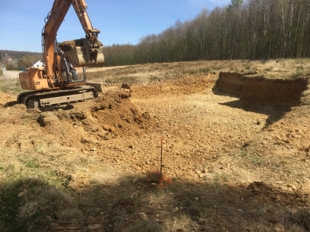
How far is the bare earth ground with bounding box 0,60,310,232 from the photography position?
2.90 metres

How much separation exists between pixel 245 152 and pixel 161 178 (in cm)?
250

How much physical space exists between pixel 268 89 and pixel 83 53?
29.6ft

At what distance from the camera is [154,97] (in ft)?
47.2

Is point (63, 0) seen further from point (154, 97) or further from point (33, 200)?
point (154, 97)

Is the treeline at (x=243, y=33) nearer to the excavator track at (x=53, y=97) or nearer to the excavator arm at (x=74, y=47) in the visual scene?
the excavator arm at (x=74, y=47)

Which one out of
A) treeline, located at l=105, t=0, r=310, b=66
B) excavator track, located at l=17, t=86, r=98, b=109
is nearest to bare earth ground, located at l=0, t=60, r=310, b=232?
excavator track, located at l=17, t=86, r=98, b=109

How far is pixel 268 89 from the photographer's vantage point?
1038 centimetres

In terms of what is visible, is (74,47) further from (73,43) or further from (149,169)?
(149,169)

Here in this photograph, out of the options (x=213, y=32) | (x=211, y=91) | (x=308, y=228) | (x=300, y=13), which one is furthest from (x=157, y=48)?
(x=308, y=228)

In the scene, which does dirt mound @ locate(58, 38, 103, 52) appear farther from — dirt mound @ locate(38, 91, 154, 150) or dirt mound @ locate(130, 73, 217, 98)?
dirt mound @ locate(130, 73, 217, 98)

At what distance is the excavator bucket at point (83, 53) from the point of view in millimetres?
7320

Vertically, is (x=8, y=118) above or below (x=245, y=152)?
above

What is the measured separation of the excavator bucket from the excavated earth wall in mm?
8161

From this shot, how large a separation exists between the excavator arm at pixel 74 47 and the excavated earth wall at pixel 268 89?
8244 millimetres
